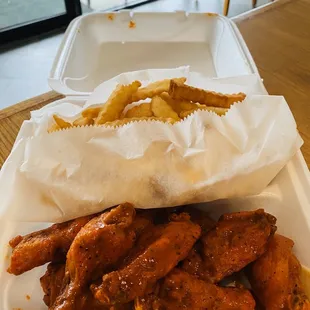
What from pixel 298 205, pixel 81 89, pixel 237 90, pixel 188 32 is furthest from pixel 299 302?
pixel 188 32

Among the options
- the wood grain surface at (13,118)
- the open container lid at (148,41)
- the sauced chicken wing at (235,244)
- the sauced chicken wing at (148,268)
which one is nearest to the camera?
the sauced chicken wing at (148,268)

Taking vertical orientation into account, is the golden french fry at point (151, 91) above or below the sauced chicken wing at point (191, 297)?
above

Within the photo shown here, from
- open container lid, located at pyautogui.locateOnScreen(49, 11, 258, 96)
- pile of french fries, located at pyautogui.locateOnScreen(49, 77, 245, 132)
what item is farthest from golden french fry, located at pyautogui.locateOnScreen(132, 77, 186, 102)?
open container lid, located at pyautogui.locateOnScreen(49, 11, 258, 96)

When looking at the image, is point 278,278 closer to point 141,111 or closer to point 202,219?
point 202,219

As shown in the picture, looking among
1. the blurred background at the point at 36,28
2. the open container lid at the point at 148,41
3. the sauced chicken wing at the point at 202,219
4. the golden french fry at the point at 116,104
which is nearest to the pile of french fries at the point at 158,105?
the golden french fry at the point at 116,104

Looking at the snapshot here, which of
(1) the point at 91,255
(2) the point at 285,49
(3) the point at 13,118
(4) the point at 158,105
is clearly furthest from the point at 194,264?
(2) the point at 285,49

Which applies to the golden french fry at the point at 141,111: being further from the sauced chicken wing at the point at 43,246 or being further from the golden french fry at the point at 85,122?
the sauced chicken wing at the point at 43,246

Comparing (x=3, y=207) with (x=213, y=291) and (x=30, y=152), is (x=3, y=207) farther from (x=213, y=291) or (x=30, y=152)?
(x=213, y=291)

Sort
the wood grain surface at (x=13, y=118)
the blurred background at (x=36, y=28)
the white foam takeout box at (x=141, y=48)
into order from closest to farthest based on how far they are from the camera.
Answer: the wood grain surface at (x=13, y=118)
the white foam takeout box at (x=141, y=48)
the blurred background at (x=36, y=28)
